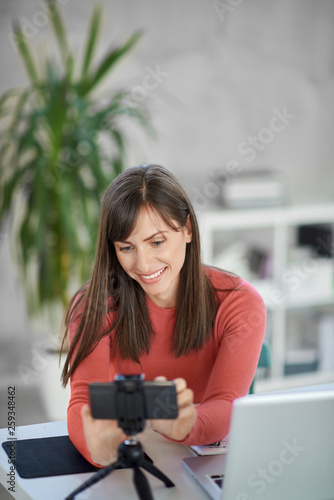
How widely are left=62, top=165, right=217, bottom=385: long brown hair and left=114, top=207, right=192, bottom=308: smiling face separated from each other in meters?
0.02

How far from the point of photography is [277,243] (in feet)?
11.1

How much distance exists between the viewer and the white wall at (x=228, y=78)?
3.35 metres

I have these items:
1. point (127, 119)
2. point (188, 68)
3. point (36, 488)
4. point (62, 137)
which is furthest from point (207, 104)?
point (36, 488)

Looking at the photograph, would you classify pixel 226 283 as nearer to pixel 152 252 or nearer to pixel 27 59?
pixel 152 252

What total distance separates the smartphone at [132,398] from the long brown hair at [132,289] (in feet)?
1.35

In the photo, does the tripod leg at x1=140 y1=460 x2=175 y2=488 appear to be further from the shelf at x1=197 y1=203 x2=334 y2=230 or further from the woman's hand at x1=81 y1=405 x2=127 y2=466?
the shelf at x1=197 y1=203 x2=334 y2=230

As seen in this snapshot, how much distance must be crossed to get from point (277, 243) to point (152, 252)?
6.19 ft

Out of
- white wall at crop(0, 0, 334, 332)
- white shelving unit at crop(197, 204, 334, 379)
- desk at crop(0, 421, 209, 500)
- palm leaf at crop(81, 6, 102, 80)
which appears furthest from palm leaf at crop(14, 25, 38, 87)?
desk at crop(0, 421, 209, 500)

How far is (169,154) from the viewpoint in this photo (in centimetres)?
352

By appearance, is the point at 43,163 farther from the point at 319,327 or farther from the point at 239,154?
the point at 319,327

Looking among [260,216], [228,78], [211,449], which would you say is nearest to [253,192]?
[260,216]

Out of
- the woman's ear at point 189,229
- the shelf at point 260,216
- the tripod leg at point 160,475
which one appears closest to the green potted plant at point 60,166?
the shelf at point 260,216

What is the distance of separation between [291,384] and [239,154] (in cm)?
126

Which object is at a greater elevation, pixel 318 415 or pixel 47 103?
pixel 47 103
